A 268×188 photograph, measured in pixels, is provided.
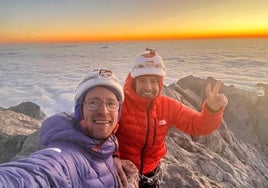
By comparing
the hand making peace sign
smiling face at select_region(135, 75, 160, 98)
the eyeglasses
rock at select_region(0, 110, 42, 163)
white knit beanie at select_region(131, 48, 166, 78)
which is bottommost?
rock at select_region(0, 110, 42, 163)

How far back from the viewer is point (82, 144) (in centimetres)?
213

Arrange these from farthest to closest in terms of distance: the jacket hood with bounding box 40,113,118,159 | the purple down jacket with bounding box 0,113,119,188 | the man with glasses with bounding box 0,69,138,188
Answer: the jacket hood with bounding box 40,113,118,159 < the man with glasses with bounding box 0,69,138,188 < the purple down jacket with bounding box 0,113,119,188

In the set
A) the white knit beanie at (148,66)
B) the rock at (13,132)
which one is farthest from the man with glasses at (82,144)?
the rock at (13,132)

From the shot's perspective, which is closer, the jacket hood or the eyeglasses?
the jacket hood

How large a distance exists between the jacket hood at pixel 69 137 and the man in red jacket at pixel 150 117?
42.7 inches

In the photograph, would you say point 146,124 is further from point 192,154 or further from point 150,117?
point 192,154

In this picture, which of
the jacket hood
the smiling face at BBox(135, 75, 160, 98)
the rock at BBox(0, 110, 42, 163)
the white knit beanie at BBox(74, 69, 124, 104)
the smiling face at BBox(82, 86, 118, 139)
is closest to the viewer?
the jacket hood

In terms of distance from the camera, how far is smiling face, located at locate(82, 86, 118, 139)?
Result: 2.27m

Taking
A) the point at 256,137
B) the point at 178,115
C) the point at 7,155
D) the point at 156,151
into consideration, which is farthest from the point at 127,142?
the point at 256,137

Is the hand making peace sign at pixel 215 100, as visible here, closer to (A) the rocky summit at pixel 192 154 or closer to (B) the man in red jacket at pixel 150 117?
(B) the man in red jacket at pixel 150 117

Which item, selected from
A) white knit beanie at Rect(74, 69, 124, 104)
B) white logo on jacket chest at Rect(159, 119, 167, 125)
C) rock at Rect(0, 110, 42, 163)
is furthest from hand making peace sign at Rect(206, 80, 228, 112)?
rock at Rect(0, 110, 42, 163)

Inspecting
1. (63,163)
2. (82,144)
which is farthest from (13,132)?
(63,163)

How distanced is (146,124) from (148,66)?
0.66 meters

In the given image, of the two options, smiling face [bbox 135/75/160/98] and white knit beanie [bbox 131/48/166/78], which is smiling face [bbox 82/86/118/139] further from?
white knit beanie [bbox 131/48/166/78]
